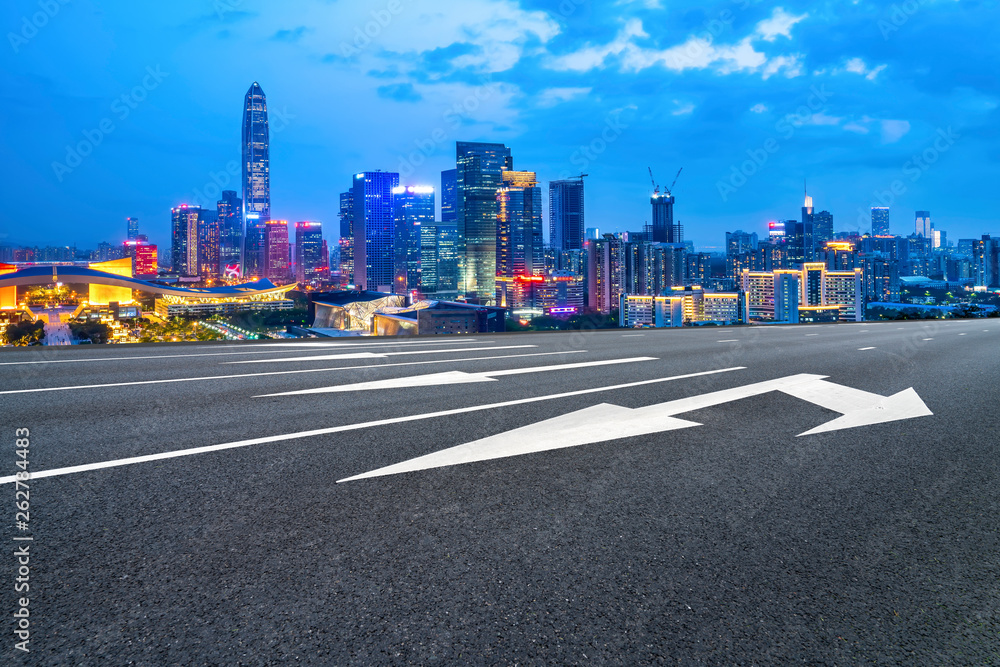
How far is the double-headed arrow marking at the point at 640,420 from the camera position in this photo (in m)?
3.99

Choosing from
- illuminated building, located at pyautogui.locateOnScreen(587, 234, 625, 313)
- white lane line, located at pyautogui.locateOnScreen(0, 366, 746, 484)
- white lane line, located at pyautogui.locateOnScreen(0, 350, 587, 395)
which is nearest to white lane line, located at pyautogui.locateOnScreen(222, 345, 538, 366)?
white lane line, located at pyautogui.locateOnScreen(0, 350, 587, 395)

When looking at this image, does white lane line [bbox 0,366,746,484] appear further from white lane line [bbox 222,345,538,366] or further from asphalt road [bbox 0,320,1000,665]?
white lane line [bbox 222,345,538,366]

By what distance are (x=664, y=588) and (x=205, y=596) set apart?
1.78 meters

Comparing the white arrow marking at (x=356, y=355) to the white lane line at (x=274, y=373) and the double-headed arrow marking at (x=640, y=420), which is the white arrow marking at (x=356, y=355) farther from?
the double-headed arrow marking at (x=640, y=420)

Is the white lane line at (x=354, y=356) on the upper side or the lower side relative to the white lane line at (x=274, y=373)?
upper

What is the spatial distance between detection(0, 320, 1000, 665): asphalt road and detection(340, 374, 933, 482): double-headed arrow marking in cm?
6

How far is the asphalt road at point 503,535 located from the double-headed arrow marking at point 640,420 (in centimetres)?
6

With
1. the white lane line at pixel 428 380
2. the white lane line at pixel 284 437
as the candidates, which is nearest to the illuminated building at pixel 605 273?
the white lane line at pixel 428 380

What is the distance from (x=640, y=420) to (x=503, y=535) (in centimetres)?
276

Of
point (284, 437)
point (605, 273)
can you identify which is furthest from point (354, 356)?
point (605, 273)

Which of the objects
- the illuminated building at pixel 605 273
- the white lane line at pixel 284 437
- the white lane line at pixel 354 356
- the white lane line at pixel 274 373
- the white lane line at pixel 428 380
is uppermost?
the illuminated building at pixel 605 273

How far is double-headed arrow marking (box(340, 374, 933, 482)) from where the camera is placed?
3992 mm

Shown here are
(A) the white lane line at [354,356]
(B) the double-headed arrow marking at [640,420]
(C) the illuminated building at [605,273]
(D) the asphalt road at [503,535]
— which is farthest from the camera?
(C) the illuminated building at [605,273]

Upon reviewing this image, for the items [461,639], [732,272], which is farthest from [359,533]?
[732,272]
